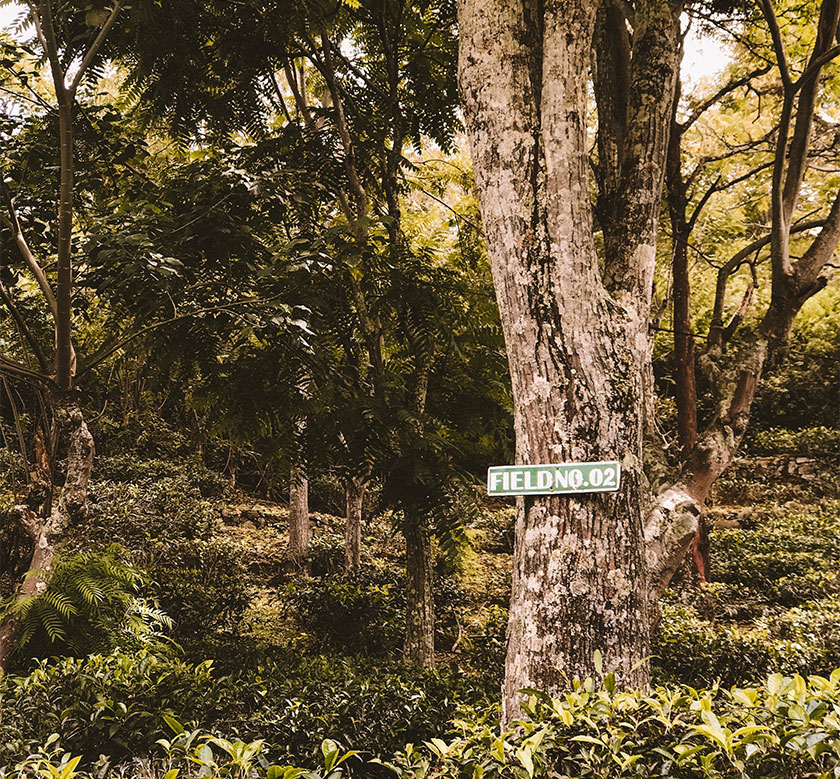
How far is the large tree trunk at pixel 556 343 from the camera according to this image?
227cm

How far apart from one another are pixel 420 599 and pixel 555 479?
2.55 meters

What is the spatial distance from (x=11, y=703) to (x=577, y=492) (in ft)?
8.85

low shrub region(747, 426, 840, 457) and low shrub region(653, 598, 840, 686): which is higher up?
low shrub region(747, 426, 840, 457)

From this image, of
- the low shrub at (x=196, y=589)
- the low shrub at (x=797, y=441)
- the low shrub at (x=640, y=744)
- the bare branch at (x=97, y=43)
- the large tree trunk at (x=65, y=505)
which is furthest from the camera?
the low shrub at (x=797, y=441)

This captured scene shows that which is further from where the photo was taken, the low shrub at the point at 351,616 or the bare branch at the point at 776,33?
the low shrub at the point at 351,616

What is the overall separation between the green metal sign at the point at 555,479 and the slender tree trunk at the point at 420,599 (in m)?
2.19

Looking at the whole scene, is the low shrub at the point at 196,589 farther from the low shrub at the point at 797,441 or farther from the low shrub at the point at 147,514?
the low shrub at the point at 797,441

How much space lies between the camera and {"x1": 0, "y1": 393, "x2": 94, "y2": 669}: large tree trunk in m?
3.61

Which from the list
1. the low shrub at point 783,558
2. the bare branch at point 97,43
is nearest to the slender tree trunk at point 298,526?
the bare branch at point 97,43

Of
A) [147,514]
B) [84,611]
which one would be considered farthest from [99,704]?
[147,514]

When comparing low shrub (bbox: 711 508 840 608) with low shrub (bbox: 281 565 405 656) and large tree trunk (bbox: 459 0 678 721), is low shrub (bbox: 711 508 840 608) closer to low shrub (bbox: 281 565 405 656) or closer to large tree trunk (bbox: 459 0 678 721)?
low shrub (bbox: 281 565 405 656)

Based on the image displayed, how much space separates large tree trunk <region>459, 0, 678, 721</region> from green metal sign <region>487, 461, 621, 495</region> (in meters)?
0.05

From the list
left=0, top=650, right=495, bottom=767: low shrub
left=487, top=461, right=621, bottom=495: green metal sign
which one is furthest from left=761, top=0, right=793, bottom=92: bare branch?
left=0, top=650, right=495, bottom=767: low shrub

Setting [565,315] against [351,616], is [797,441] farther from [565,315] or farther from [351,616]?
[565,315]
